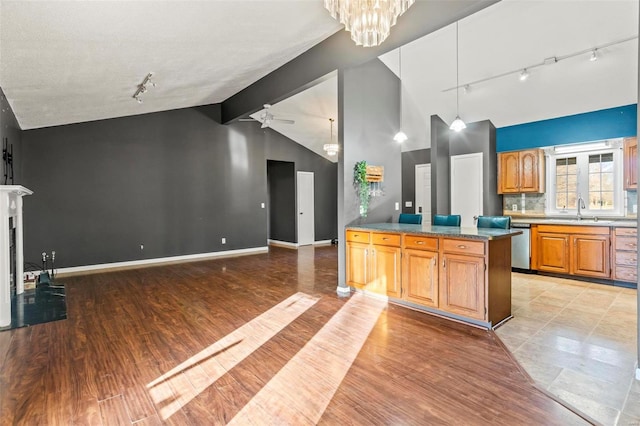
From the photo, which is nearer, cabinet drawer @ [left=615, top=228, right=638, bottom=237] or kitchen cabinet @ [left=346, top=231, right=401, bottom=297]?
kitchen cabinet @ [left=346, top=231, right=401, bottom=297]

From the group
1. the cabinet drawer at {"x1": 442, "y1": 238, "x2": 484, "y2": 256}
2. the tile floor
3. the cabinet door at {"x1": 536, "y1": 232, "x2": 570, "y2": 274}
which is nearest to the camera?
the tile floor

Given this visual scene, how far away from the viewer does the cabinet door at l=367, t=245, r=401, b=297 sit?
387 cm

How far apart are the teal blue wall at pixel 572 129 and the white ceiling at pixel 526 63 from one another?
0.13 metres

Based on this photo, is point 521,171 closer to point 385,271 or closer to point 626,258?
point 626,258

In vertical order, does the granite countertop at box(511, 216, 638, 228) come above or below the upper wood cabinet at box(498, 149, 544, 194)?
below

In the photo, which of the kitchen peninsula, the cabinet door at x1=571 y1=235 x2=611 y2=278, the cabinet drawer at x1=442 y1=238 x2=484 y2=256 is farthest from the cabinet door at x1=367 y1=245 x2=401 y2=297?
the cabinet door at x1=571 y1=235 x2=611 y2=278

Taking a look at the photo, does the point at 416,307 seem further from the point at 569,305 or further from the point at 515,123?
the point at 515,123

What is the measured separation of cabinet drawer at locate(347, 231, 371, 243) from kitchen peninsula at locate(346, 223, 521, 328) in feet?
0.04

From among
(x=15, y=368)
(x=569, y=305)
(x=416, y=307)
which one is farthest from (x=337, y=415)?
(x=569, y=305)

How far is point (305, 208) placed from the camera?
9.30 m

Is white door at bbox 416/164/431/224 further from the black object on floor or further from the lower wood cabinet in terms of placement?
the black object on floor

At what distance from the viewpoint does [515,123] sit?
19.5 feet

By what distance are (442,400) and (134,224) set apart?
6.27 meters

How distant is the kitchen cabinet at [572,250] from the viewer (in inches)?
186
